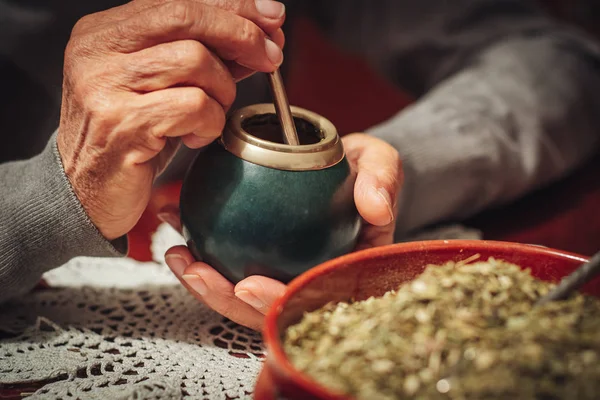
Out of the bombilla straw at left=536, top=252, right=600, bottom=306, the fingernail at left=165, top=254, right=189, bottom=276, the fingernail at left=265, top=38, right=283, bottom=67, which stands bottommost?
the fingernail at left=165, top=254, right=189, bottom=276

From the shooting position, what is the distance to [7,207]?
0.75m

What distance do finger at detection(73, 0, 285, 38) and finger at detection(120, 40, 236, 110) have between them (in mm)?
70

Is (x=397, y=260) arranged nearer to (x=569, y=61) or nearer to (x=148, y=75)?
(x=148, y=75)

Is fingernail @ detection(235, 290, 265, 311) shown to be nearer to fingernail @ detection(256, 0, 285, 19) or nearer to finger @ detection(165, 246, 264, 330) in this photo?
finger @ detection(165, 246, 264, 330)

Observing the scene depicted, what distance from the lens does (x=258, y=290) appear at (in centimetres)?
65

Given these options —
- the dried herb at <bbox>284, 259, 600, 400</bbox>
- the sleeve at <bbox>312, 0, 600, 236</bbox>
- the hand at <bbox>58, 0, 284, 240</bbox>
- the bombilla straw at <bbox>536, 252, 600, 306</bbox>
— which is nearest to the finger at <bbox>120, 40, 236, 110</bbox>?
A: the hand at <bbox>58, 0, 284, 240</bbox>

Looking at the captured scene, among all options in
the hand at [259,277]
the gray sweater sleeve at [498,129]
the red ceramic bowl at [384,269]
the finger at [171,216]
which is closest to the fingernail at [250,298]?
the hand at [259,277]

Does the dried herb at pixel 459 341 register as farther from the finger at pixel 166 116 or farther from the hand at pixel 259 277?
the finger at pixel 166 116

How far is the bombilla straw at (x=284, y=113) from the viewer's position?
70 centimetres

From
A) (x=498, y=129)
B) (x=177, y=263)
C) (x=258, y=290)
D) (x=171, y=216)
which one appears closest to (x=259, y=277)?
(x=258, y=290)

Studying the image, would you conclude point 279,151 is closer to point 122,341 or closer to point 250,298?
point 250,298

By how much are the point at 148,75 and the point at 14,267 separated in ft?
1.03

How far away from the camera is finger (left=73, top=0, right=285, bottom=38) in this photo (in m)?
0.69

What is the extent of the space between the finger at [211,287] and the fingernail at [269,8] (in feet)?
1.00
